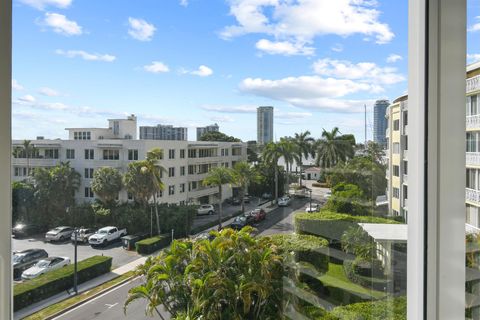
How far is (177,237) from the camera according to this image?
1214 mm

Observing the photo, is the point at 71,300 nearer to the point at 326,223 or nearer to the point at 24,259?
the point at 24,259

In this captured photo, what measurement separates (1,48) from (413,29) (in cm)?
117

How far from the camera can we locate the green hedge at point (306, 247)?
1265 millimetres

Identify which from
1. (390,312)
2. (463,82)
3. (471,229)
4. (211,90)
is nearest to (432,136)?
(463,82)

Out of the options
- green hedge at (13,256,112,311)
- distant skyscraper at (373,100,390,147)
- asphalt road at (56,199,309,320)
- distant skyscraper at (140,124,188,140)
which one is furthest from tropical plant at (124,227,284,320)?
distant skyscraper at (373,100,390,147)

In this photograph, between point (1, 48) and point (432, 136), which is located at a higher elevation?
point (1, 48)

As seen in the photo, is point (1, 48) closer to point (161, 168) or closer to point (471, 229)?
point (161, 168)

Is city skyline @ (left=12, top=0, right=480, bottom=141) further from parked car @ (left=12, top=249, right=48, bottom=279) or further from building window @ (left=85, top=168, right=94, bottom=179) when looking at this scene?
parked car @ (left=12, top=249, right=48, bottom=279)

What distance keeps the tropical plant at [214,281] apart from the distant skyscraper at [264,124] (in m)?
0.34

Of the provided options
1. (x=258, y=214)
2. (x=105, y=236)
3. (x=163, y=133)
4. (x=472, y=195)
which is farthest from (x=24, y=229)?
(x=472, y=195)

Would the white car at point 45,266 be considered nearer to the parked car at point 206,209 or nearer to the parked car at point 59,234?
the parked car at point 59,234

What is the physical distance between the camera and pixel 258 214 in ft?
4.17

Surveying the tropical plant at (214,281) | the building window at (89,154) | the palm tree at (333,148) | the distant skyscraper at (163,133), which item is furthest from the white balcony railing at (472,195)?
the building window at (89,154)

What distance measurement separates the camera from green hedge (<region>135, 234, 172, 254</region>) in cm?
116
